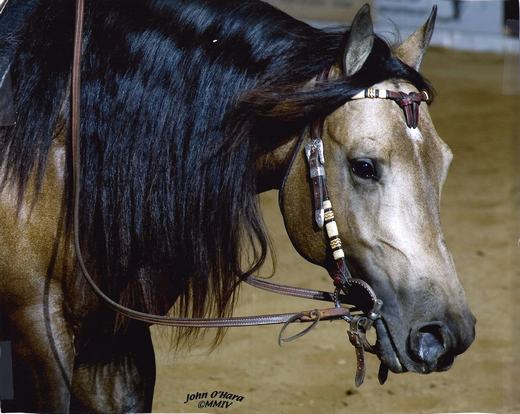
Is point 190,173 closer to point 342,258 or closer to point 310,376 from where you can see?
point 342,258

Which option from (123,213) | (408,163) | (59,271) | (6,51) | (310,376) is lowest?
(310,376)

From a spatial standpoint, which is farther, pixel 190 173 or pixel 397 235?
pixel 190 173

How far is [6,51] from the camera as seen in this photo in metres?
2.27

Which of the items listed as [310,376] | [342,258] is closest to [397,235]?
[342,258]

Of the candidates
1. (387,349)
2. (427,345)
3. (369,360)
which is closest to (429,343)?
(427,345)

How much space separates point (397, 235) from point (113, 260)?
709mm

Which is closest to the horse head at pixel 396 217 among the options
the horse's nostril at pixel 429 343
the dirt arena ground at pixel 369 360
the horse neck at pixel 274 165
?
the horse's nostril at pixel 429 343

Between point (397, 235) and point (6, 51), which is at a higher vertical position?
point (6, 51)

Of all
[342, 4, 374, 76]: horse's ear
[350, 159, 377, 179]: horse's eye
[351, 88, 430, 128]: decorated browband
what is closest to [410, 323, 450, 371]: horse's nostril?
[350, 159, 377, 179]: horse's eye

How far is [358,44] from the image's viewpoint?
6.85 feet

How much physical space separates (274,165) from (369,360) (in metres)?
1.76

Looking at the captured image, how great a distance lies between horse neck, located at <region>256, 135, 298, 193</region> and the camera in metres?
2.22

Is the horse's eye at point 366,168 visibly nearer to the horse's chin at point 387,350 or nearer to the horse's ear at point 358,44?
the horse's ear at point 358,44

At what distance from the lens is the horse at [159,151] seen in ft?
7.07
